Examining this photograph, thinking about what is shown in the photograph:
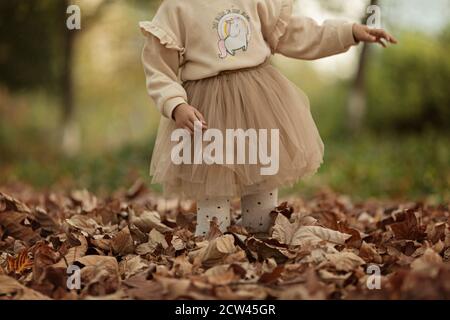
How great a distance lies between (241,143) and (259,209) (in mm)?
358

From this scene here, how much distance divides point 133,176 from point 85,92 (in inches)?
564

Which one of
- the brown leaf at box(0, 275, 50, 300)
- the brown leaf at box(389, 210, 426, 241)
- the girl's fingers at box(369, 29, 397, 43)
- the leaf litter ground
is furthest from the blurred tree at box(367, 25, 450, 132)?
the brown leaf at box(0, 275, 50, 300)

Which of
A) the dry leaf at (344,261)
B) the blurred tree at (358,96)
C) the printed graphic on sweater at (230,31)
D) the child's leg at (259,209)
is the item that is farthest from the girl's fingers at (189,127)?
the blurred tree at (358,96)

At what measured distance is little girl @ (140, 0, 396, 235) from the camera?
242 cm

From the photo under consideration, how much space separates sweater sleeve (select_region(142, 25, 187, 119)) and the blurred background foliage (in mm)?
2269

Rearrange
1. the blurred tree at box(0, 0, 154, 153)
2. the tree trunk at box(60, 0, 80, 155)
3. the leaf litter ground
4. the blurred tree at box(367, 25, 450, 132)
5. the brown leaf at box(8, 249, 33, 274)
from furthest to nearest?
the tree trunk at box(60, 0, 80, 155), the blurred tree at box(0, 0, 154, 153), the blurred tree at box(367, 25, 450, 132), the brown leaf at box(8, 249, 33, 274), the leaf litter ground

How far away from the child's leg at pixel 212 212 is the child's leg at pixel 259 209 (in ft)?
0.36

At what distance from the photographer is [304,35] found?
8.77ft

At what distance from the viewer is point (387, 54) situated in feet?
33.7

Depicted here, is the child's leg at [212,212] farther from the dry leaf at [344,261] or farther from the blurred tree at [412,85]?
the blurred tree at [412,85]

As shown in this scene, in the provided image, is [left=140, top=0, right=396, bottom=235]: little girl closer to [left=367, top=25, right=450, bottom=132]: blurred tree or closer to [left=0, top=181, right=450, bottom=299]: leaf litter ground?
[left=0, top=181, right=450, bottom=299]: leaf litter ground

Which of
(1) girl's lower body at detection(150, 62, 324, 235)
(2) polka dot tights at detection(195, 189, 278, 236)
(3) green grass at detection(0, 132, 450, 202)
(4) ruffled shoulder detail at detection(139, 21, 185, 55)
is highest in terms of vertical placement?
(4) ruffled shoulder detail at detection(139, 21, 185, 55)

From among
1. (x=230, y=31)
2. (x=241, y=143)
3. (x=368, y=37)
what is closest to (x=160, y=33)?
(x=230, y=31)
